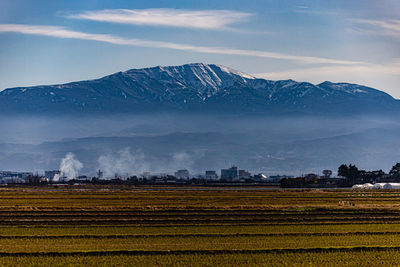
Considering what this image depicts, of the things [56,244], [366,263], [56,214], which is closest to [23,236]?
[56,244]

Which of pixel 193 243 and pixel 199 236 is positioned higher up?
pixel 199 236

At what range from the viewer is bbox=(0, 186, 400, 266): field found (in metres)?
30.2

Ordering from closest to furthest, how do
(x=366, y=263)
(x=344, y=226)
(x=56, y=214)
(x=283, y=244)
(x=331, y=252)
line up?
(x=366, y=263)
(x=331, y=252)
(x=283, y=244)
(x=344, y=226)
(x=56, y=214)

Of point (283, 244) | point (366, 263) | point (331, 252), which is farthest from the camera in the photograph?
point (283, 244)

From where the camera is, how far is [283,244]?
34.3 meters

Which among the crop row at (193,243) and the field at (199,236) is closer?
the field at (199,236)

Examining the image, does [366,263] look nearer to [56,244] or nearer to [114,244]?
[114,244]

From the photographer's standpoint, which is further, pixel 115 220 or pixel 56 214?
pixel 56 214

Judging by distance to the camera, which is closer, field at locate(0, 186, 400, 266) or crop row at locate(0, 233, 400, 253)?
field at locate(0, 186, 400, 266)

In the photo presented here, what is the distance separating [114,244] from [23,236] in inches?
224

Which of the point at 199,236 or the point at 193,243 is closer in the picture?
the point at 193,243

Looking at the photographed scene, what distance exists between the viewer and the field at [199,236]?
30.2 meters

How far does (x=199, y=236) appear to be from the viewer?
37.2 m

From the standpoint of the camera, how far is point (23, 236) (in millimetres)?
37281
